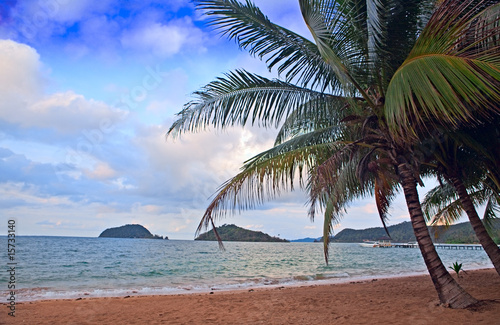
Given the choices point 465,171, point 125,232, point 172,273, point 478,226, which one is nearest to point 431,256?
point 478,226

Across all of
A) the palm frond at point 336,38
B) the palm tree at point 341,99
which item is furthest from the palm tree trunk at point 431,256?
the palm frond at point 336,38

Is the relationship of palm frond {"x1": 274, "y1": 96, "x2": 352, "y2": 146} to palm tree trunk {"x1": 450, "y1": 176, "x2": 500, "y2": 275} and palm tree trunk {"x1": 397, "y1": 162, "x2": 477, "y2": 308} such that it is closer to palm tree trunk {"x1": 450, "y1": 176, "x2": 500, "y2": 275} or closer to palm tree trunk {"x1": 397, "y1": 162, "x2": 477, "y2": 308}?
palm tree trunk {"x1": 397, "y1": 162, "x2": 477, "y2": 308}

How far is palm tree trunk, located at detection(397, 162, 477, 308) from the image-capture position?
564cm

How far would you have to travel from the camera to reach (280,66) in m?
6.48

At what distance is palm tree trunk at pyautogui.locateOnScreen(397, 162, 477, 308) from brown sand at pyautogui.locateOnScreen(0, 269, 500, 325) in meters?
0.18

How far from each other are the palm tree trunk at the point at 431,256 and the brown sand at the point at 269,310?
18 cm

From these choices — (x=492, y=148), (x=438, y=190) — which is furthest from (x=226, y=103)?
(x=438, y=190)

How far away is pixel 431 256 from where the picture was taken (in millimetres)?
5652

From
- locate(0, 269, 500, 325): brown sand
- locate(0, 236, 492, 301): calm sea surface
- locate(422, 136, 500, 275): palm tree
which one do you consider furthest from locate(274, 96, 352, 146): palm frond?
locate(0, 236, 492, 301): calm sea surface

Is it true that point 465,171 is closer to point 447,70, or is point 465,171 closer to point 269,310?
point 269,310

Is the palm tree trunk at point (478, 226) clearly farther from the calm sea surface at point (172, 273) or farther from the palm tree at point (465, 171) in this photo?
the calm sea surface at point (172, 273)

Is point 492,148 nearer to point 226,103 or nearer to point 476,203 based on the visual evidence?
point 226,103

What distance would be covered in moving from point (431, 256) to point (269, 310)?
11.6ft

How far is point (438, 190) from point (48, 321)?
12.8 metres
